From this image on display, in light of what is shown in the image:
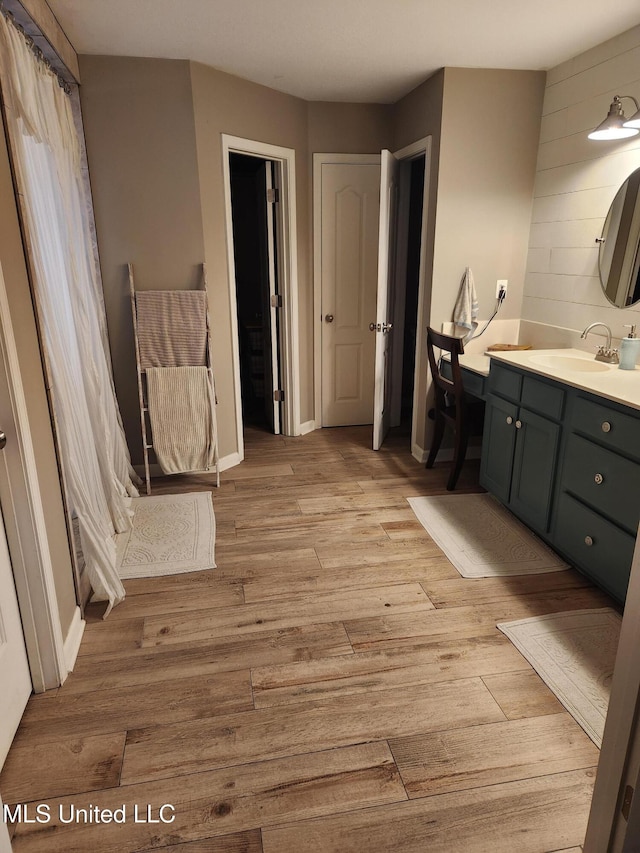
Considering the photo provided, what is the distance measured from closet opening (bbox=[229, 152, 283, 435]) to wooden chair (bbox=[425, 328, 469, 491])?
1.37 metres

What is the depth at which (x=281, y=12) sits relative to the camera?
2.54 m

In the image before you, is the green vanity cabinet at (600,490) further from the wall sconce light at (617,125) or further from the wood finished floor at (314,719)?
the wall sconce light at (617,125)

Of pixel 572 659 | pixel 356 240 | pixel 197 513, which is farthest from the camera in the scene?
pixel 356 240

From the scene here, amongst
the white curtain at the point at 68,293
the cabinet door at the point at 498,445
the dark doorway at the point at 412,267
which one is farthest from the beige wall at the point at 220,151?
the cabinet door at the point at 498,445

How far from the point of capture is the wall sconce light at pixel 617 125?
248 centimetres

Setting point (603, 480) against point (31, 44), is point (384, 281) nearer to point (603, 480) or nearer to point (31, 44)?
point (603, 480)

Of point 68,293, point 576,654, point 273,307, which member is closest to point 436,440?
point 273,307

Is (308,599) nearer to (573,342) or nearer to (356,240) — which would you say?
(573,342)

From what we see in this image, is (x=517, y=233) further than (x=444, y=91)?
Yes

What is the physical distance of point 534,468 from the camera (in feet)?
9.25

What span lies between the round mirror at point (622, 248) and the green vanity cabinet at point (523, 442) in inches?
27.3

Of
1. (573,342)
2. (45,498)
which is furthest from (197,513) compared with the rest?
(573,342)

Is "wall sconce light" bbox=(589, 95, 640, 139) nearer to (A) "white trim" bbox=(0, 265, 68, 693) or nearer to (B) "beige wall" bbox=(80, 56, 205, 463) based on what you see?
(B) "beige wall" bbox=(80, 56, 205, 463)

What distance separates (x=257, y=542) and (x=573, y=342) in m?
2.16
